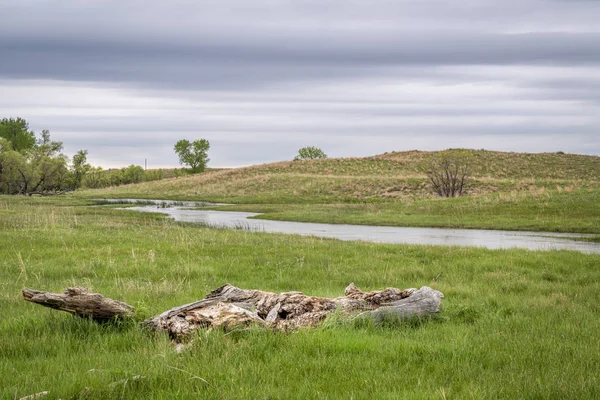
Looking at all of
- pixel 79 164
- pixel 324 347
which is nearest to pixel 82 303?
pixel 324 347

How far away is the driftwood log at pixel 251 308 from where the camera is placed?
323 inches

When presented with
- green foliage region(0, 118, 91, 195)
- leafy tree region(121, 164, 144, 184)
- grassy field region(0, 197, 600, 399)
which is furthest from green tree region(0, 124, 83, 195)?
grassy field region(0, 197, 600, 399)

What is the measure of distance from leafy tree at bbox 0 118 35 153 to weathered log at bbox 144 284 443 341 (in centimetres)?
13714

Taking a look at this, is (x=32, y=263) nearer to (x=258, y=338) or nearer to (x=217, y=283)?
(x=217, y=283)

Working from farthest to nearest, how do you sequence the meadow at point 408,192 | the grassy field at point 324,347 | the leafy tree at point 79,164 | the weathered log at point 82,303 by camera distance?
the leafy tree at point 79,164
the meadow at point 408,192
the weathered log at point 82,303
the grassy field at point 324,347

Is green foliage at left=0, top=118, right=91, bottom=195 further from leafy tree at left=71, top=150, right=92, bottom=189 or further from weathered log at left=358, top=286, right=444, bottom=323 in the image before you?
weathered log at left=358, top=286, right=444, bottom=323

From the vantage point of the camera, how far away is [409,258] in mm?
18781

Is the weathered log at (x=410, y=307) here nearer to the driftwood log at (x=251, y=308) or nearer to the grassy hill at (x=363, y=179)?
the driftwood log at (x=251, y=308)

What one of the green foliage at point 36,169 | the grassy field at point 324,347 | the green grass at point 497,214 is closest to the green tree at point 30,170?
the green foliage at point 36,169

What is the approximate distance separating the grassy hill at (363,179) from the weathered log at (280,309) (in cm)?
5507

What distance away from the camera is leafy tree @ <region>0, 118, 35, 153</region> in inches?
5202

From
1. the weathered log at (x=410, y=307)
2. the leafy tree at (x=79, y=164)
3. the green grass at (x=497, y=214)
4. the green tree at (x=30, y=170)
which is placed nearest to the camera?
the weathered log at (x=410, y=307)

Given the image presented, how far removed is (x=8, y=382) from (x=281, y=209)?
49908 mm

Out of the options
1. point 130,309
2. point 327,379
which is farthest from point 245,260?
point 327,379
